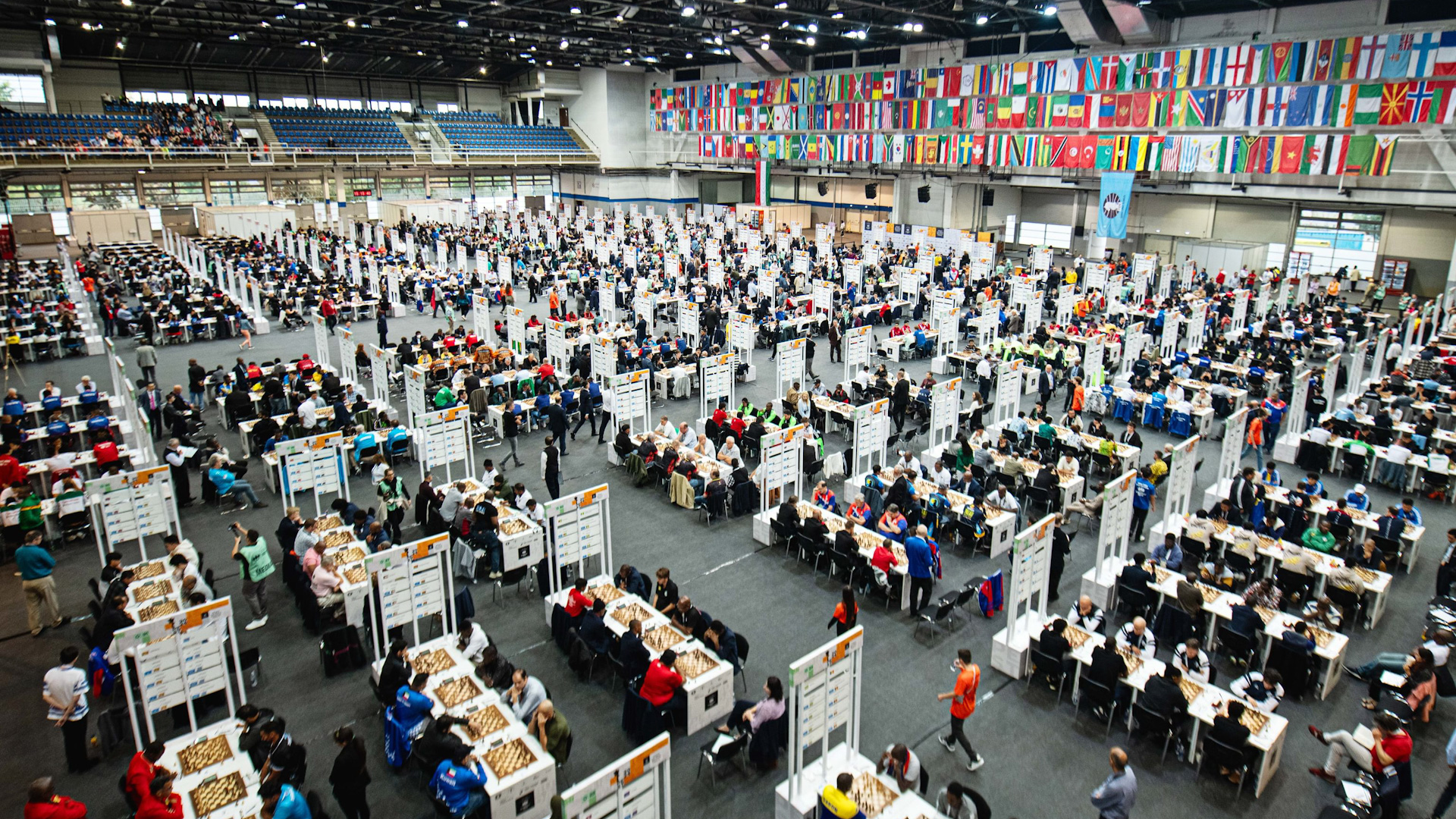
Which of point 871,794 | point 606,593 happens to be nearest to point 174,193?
point 606,593

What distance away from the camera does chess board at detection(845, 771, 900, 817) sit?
7059 millimetres

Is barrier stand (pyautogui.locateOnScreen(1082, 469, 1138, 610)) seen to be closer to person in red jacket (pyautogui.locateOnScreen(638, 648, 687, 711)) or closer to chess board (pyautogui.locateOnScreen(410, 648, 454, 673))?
person in red jacket (pyautogui.locateOnScreen(638, 648, 687, 711))

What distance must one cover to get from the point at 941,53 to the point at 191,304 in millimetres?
33919

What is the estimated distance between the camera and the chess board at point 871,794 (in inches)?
278

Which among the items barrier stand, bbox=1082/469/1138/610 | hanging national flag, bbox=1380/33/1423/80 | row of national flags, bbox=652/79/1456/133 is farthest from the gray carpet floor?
hanging national flag, bbox=1380/33/1423/80

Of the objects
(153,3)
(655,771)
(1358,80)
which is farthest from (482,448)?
(1358,80)

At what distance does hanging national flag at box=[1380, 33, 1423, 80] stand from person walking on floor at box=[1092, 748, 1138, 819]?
29.8 m

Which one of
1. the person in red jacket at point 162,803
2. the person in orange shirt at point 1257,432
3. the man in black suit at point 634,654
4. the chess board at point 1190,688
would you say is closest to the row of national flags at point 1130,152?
the person in orange shirt at point 1257,432

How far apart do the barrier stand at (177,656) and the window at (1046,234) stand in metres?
40.2

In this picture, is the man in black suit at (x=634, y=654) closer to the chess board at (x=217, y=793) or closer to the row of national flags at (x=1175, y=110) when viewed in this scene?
the chess board at (x=217, y=793)

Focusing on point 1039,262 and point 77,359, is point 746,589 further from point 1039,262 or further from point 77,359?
point 1039,262

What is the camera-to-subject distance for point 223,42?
44.6 metres

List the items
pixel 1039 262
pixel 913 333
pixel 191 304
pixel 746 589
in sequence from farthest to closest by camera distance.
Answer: pixel 1039 262
pixel 191 304
pixel 913 333
pixel 746 589

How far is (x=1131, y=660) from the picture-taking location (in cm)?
905
